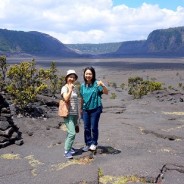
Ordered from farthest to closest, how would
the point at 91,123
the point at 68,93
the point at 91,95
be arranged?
the point at 91,123 < the point at 91,95 < the point at 68,93

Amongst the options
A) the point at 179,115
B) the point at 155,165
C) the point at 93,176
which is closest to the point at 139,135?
the point at 155,165

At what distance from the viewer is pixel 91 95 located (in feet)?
27.2

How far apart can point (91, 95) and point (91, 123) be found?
661 millimetres

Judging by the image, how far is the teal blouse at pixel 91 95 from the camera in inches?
326

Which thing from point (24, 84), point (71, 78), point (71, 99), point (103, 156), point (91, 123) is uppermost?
point (71, 78)

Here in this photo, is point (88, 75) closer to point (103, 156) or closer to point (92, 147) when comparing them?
point (92, 147)

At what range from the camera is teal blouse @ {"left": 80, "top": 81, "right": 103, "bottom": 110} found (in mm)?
8284

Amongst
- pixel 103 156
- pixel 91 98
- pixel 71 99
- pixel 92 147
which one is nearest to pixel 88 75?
pixel 91 98

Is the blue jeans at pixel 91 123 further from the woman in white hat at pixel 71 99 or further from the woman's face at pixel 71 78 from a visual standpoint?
the woman's face at pixel 71 78

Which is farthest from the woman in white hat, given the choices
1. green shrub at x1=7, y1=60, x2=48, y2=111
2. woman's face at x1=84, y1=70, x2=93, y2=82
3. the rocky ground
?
green shrub at x1=7, y1=60, x2=48, y2=111

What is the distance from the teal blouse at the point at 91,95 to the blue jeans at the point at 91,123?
5.1 inches

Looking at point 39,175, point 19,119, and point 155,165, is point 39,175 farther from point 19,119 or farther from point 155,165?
point 19,119

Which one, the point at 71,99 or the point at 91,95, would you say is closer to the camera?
the point at 71,99

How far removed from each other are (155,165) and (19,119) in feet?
21.0
